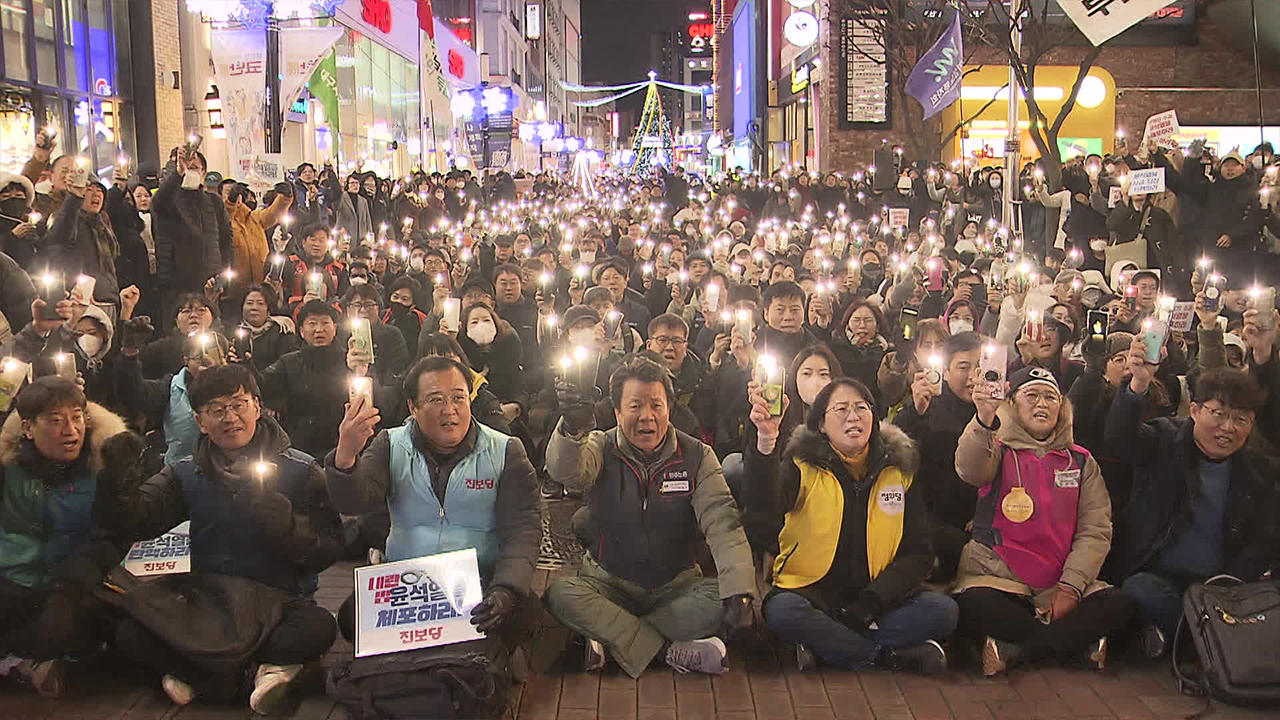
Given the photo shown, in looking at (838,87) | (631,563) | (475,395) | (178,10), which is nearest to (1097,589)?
(631,563)

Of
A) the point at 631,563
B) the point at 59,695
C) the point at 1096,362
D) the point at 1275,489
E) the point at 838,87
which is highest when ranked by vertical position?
the point at 838,87

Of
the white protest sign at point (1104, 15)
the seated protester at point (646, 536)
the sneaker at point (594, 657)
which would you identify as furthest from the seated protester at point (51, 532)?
the white protest sign at point (1104, 15)

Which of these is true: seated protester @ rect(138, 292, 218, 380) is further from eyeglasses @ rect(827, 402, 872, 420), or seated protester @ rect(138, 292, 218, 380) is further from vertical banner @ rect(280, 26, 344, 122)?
vertical banner @ rect(280, 26, 344, 122)

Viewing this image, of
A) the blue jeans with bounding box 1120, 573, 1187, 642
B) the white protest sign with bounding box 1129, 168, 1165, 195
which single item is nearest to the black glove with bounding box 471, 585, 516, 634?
the blue jeans with bounding box 1120, 573, 1187, 642

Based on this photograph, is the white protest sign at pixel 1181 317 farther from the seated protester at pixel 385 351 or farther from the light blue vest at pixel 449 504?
the seated protester at pixel 385 351

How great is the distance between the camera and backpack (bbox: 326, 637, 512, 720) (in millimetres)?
4523

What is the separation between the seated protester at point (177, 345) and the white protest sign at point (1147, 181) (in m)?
8.98

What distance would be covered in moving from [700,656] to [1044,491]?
1.63 metres

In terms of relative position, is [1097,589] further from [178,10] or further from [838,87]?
[838,87]

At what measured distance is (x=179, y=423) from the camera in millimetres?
6492

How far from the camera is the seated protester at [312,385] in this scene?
7.33 meters

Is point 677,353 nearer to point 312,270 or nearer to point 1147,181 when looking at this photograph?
point 312,270

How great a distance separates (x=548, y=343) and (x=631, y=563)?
11.7 ft

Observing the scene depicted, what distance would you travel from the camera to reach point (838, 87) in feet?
96.8
